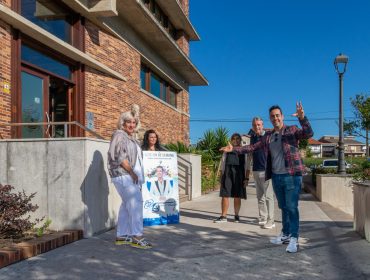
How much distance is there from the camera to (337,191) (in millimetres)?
12094

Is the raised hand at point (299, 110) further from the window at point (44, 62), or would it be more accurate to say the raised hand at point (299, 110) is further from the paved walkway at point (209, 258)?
the window at point (44, 62)

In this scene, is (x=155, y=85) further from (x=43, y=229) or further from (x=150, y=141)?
(x=43, y=229)

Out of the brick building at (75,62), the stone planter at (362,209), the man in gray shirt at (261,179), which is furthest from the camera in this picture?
the brick building at (75,62)

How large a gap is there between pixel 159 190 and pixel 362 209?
11.3ft

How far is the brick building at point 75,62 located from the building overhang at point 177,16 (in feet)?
8.92

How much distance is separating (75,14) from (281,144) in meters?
7.09

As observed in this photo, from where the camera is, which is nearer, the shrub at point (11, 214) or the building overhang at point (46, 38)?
the shrub at point (11, 214)

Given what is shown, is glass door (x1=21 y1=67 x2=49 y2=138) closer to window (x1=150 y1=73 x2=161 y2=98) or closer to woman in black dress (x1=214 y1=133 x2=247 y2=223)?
woman in black dress (x1=214 y1=133 x2=247 y2=223)

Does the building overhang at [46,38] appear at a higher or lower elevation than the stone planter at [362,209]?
higher

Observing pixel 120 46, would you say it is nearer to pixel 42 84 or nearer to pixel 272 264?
pixel 42 84

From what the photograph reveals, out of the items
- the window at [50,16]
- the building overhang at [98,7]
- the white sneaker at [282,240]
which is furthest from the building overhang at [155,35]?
the white sneaker at [282,240]

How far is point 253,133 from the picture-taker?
7449 millimetres

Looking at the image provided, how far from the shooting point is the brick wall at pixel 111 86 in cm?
1107

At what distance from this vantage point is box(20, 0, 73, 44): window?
8625mm
